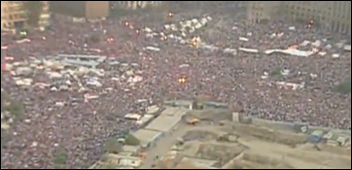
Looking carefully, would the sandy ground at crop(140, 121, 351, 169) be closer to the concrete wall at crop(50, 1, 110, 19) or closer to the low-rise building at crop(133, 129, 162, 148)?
the low-rise building at crop(133, 129, 162, 148)

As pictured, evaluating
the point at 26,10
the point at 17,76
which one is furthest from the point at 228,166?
the point at 26,10

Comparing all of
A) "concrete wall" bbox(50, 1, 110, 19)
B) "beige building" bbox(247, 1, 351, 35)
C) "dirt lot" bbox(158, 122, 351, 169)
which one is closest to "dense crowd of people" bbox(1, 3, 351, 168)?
"beige building" bbox(247, 1, 351, 35)

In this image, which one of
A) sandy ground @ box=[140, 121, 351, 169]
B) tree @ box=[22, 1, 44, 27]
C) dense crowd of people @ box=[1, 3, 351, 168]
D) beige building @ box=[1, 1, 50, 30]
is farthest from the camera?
tree @ box=[22, 1, 44, 27]

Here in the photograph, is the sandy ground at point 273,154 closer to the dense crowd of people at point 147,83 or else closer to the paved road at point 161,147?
the paved road at point 161,147

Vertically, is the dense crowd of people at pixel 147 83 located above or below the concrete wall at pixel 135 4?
below

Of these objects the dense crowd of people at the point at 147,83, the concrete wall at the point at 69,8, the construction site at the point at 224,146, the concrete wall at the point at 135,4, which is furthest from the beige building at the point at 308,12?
the construction site at the point at 224,146

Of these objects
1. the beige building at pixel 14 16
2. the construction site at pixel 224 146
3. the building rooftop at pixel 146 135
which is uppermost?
the beige building at pixel 14 16

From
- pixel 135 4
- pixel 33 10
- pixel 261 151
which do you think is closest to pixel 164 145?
pixel 261 151
